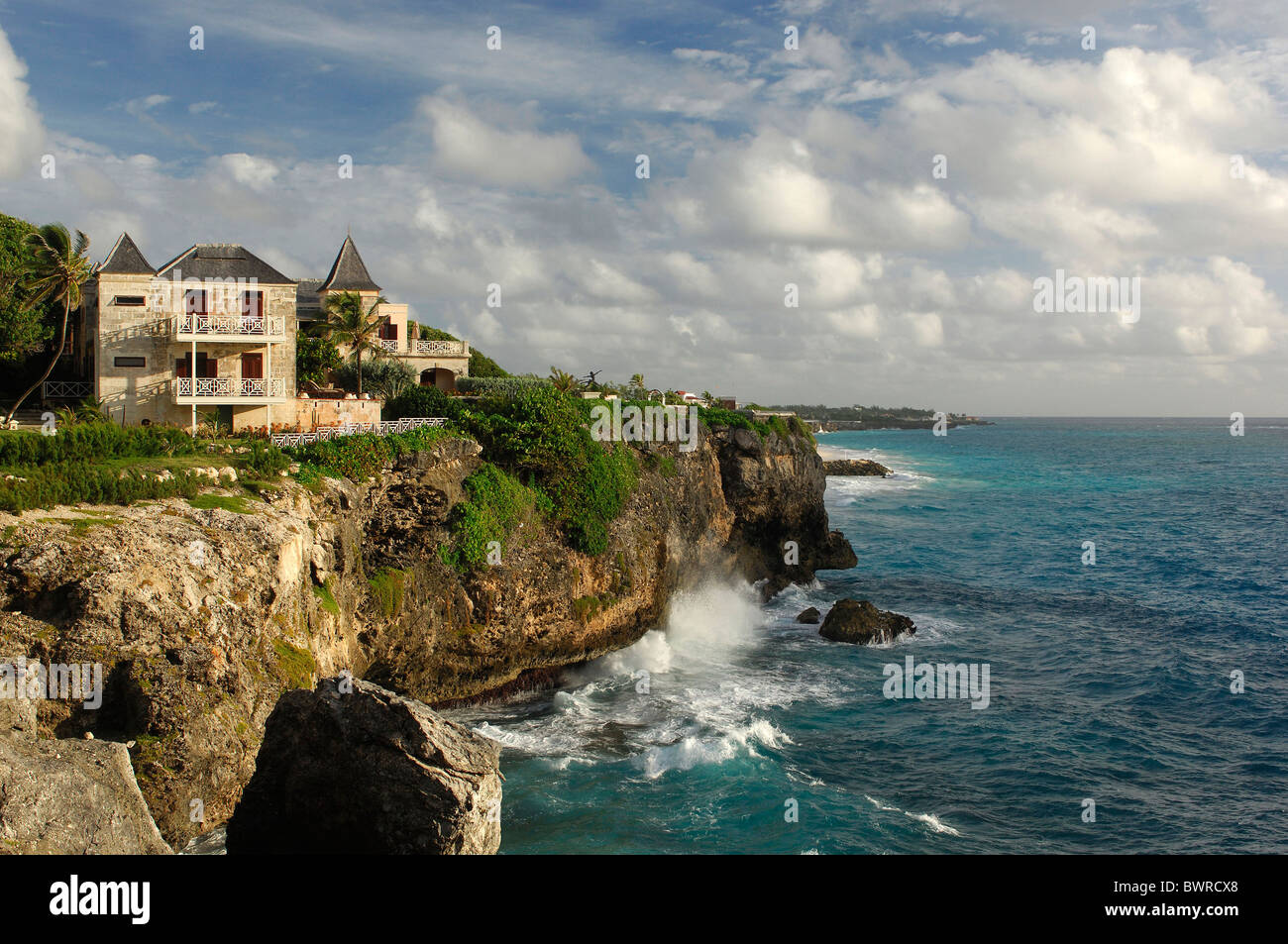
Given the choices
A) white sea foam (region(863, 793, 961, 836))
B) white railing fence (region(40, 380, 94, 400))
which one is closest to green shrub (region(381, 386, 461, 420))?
white railing fence (region(40, 380, 94, 400))

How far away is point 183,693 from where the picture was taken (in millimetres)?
16266

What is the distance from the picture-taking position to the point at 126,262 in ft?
116

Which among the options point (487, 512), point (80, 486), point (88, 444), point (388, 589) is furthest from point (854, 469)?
point (80, 486)

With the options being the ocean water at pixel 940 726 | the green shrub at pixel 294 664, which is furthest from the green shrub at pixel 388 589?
the green shrub at pixel 294 664

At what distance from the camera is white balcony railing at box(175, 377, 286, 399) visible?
34.7 metres

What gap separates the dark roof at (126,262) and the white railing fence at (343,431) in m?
12.6

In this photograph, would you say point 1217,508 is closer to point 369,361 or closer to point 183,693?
point 369,361

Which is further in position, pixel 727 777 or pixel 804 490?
pixel 804 490

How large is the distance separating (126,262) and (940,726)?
3572 centimetres

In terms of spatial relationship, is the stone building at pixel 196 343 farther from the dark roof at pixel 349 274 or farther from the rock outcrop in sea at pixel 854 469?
the rock outcrop in sea at pixel 854 469
